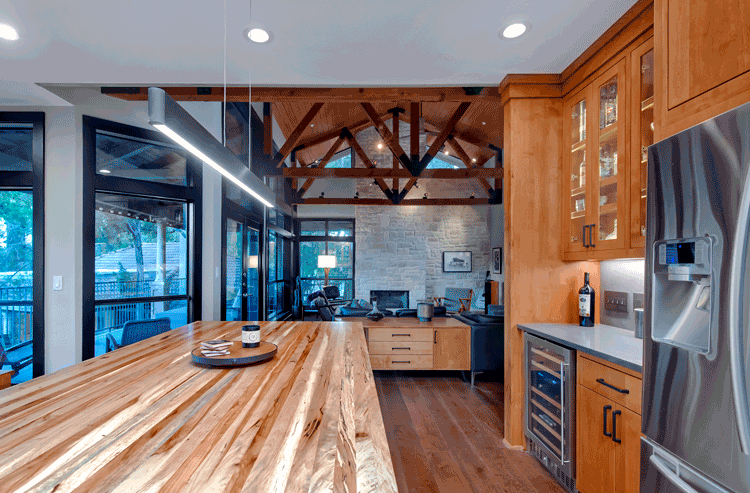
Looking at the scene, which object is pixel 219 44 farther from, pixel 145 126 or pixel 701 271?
pixel 701 271

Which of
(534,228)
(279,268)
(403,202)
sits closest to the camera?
(534,228)

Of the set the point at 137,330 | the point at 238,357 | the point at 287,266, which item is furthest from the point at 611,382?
the point at 287,266

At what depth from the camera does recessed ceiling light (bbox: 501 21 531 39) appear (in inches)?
77.7

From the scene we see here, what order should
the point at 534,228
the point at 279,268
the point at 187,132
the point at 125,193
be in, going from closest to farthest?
the point at 187,132, the point at 534,228, the point at 125,193, the point at 279,268

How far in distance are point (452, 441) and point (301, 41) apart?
110 inches

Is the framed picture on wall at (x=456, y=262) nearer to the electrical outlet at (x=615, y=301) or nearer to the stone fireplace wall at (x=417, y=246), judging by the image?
the stone fireplace wall at (x=417, y=246)

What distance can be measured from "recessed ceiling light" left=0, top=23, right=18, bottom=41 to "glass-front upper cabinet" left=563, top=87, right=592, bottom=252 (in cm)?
339

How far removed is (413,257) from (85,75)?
6.66 m

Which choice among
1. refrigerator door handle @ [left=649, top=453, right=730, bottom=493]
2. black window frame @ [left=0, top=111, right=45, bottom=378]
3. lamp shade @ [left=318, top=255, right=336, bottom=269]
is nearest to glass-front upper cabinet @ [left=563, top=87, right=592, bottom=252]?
refrigerator door handle @ [left=649, top=453, right=730, bottom=493]

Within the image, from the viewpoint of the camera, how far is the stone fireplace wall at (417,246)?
830cm

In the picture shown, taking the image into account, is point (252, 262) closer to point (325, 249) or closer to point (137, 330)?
point (137, 330)

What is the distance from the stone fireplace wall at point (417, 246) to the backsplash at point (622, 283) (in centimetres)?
579

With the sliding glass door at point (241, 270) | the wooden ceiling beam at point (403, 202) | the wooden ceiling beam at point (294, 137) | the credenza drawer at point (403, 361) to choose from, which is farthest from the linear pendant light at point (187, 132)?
the wooden ceiling beam at point (403, 202)

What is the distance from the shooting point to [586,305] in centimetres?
244
